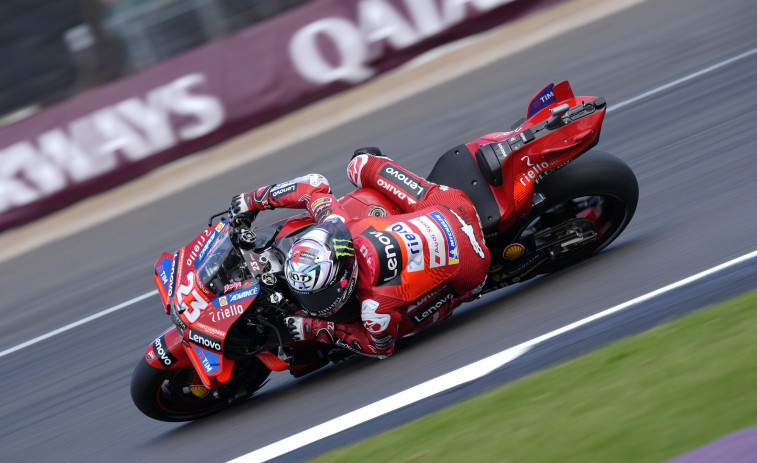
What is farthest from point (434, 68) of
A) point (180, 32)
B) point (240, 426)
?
point (240, 426)

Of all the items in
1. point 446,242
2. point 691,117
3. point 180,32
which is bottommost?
point 691,117

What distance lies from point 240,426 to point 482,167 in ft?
7.62

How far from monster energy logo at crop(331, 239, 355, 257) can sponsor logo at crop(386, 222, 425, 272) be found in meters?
0.36

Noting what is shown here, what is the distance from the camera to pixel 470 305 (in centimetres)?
673

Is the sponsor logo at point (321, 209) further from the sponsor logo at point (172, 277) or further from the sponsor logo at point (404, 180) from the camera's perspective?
the sponsor logo at point (172, 277)

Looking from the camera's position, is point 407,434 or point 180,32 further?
point 180,32

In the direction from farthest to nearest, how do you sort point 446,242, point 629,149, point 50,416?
1. point 629,149
2. point 50,416
3. point 446,242

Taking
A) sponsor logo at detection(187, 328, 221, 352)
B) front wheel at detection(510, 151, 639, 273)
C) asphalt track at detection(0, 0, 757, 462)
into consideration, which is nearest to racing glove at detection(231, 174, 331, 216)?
sponsor logo at detection(187, 328, 221, 352)

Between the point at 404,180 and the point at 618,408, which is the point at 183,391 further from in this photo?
the point at 618,408

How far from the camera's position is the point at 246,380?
6.30 meters

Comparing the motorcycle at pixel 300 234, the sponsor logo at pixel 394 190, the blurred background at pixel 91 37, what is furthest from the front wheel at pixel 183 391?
the blurred background at pixel 91 37

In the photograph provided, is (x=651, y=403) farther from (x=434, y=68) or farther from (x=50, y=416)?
(x=434, y=68)

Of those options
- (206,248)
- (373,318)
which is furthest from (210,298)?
(373,318)

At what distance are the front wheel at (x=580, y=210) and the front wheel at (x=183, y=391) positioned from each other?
205cm
